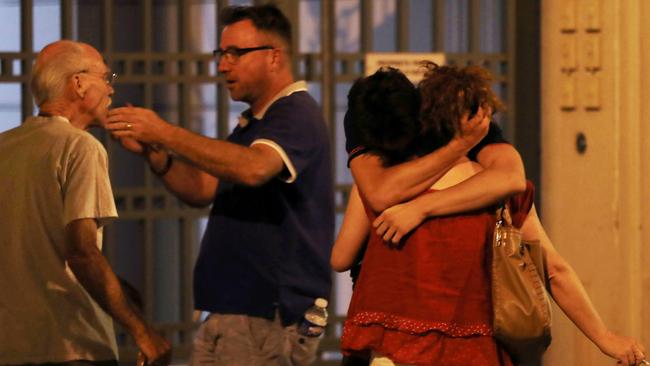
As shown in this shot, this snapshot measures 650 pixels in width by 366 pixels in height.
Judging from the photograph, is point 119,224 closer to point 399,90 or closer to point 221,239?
point 221,239

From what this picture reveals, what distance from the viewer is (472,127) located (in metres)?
4.07

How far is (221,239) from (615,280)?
337 cm

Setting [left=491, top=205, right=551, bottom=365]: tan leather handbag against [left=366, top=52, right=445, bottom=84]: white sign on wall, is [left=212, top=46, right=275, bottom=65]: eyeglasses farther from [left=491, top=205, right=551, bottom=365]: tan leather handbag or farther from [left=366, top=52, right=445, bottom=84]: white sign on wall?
[left=366, top=52, right=445, bottom=84]: white sign on wall

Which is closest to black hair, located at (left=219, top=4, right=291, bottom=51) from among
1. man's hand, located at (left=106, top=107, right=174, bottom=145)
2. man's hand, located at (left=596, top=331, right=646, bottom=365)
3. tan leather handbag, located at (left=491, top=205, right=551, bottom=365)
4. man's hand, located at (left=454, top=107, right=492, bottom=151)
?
man's hand, located at (left=106, top=107, right=174, bottom=145)

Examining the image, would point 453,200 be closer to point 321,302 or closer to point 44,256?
point 321,302

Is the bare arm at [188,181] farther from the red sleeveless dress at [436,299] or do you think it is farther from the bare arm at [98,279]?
the red sleeveless dress at [436,299]

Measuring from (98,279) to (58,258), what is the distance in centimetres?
16

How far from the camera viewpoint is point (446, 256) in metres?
4.03

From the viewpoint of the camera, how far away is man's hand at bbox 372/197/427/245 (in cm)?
403

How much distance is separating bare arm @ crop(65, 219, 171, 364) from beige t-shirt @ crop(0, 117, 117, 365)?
0.22 ft

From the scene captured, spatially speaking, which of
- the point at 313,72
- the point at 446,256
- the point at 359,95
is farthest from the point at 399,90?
the point at 313,72

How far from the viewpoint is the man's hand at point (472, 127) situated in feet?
13.3

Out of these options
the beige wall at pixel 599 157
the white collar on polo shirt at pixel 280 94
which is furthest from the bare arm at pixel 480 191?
the beige wall at pixel 599 157

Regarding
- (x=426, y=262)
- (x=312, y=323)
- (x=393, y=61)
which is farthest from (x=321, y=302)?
(x=393, y=61)
